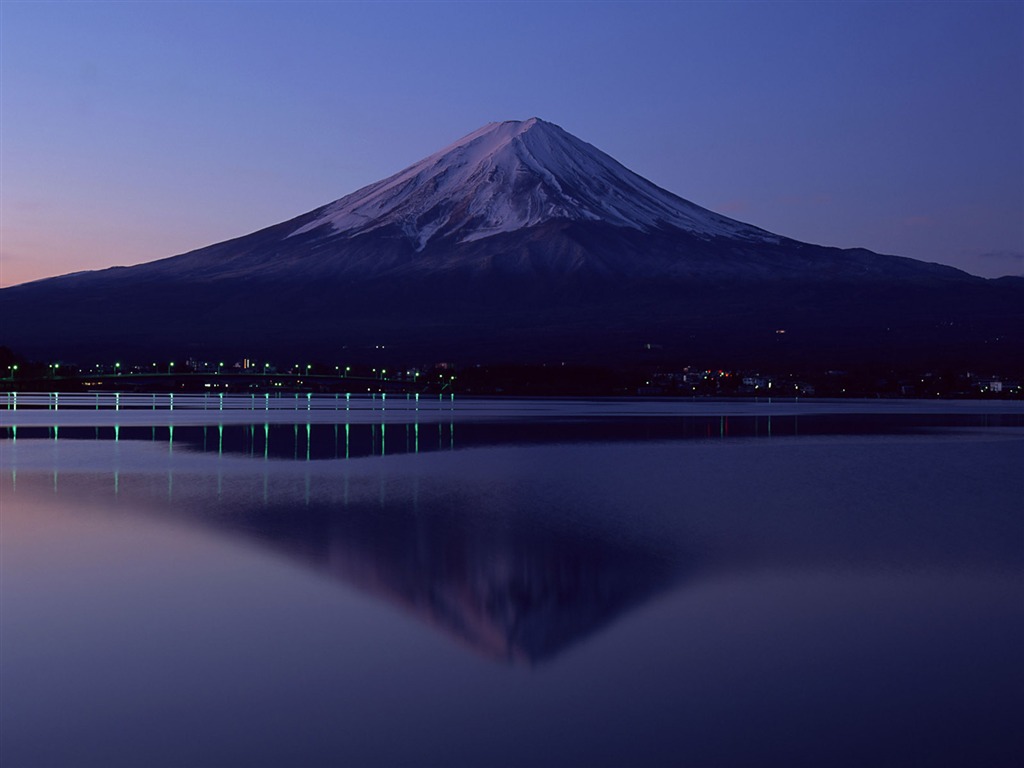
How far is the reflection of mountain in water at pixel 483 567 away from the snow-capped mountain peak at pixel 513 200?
172687 mm

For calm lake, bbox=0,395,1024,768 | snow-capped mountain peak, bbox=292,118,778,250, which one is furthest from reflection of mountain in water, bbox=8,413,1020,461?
snow-capped mountain peak, bbox=292,118,778,250

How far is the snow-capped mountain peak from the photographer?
189 m

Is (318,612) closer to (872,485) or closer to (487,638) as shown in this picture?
(487,638)

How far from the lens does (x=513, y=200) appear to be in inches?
7485

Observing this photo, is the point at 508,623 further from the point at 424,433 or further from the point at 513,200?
the point at 513,200

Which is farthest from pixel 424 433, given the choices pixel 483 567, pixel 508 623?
pixel 508 623

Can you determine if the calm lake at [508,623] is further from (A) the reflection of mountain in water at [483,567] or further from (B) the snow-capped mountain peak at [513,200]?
(B) the snow-capped mountain peak at [513,200]

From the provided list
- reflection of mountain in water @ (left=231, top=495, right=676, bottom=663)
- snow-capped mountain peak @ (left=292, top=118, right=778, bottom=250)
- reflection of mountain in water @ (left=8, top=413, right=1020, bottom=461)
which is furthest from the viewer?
snow-capped mountain peak @ (left=292, top=118, right=778, bottom=250)

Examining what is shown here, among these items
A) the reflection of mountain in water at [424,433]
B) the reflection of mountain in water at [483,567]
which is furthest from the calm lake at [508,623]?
the reflection of mountain in water at [424,433]

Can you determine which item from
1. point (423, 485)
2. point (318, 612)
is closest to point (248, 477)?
point (423, 485)

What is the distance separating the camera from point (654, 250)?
608ft

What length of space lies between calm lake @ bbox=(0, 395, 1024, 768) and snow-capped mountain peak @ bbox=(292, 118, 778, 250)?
171 m

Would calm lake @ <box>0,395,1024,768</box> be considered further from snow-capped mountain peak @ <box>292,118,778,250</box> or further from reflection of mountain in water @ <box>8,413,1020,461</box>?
snow-capped mountain peak @ <box>292,118,778,250</box>

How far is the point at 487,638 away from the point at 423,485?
37.8 ft
